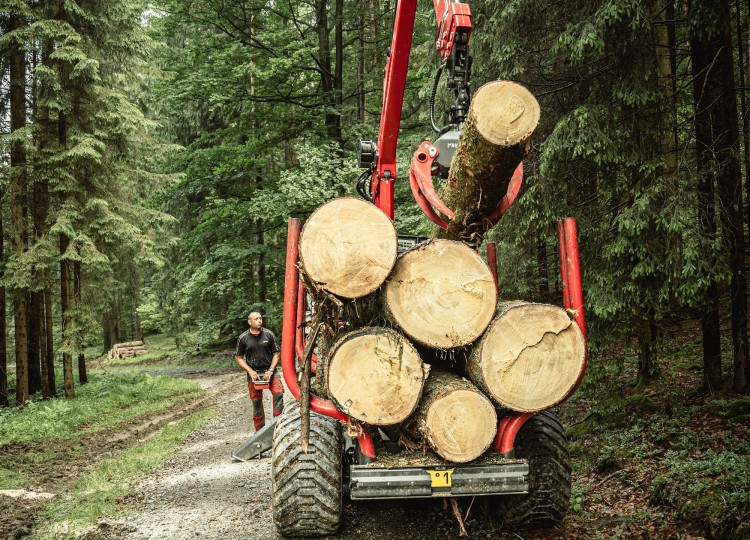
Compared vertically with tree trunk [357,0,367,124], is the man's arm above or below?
below

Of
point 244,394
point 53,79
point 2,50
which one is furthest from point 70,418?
point 2,50

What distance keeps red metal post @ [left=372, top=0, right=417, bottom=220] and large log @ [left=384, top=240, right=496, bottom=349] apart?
7.39 ft

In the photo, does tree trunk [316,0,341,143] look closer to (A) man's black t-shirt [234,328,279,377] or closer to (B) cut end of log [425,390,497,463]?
(A) man's black t-shirt [234,328,279,377]

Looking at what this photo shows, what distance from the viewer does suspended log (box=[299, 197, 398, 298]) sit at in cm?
377

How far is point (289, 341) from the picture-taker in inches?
181

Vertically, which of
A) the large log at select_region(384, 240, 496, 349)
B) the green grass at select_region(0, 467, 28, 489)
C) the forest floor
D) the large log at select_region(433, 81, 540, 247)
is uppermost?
the large log at select_region(433, 81, 540, 247)

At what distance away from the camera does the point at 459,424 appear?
379 centimetres

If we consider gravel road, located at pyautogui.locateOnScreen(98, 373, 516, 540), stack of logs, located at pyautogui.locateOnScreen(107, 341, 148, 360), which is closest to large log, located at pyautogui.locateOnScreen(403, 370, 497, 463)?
gravel road, located at pyautogui.locateOnScreen(98, 373, 516, 540)

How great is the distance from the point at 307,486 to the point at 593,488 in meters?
3.00

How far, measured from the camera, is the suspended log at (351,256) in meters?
3.77

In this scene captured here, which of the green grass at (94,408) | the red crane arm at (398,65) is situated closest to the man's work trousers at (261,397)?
the red crane arm at (398,65)

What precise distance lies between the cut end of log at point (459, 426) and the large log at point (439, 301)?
0.37 meters

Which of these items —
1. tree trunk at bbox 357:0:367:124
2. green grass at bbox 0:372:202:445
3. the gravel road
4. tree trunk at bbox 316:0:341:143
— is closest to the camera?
the gravel road

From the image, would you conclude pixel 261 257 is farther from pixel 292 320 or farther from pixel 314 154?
pixel 292 320
